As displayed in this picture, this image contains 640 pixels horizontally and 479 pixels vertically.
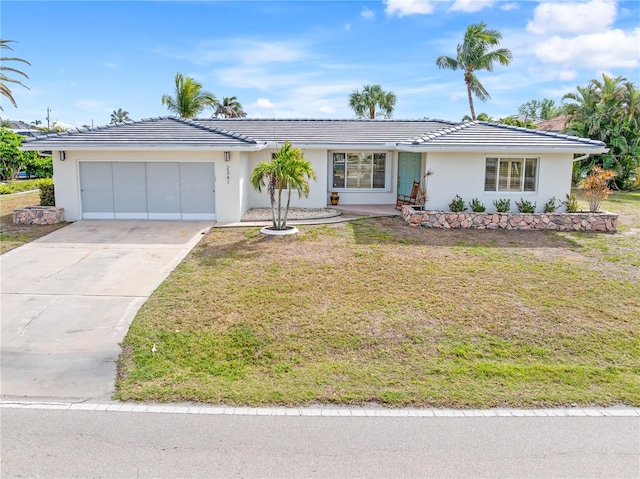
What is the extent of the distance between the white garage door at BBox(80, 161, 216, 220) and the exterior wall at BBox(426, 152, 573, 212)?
793 cm

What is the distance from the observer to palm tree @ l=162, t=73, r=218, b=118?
110 ft

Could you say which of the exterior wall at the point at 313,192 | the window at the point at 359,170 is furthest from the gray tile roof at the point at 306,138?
the window at the point at 359,170

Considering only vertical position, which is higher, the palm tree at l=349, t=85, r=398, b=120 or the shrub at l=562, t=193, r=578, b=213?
the palm tree at l=349, t=85, r=398, b=120

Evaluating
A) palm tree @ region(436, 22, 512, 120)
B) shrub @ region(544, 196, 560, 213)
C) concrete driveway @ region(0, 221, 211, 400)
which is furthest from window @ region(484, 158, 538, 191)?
palm tree @ region(436, 22, 512, 120)

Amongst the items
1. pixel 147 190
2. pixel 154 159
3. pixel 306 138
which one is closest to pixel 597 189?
pixel 306 138

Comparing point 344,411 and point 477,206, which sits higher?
point 477,206

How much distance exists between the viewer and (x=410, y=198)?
18.4m

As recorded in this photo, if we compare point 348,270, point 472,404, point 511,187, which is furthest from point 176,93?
point 472,404

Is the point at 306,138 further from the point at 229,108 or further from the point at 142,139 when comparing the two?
the point at 229,108

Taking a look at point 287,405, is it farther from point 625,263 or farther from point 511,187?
point 511,187

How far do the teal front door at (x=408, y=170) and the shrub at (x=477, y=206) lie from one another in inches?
103

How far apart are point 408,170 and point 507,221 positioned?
503 centimetres

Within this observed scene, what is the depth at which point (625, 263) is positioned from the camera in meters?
11.7

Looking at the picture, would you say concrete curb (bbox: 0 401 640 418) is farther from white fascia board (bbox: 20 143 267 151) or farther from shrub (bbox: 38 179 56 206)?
shrub (bbox: 38 179 56 206)
